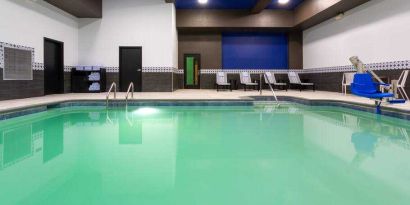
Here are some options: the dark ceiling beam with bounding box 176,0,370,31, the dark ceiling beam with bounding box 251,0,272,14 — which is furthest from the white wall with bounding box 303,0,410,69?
the dark ceiling beam with bounding box 251,0,272,14

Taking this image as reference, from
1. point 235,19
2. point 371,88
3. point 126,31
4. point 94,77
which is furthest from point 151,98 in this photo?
point 235,19

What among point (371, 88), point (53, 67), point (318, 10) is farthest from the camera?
point (318, 10)

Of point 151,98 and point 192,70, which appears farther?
point 192,70

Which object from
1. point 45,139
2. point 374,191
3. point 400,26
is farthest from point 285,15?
point 374,191

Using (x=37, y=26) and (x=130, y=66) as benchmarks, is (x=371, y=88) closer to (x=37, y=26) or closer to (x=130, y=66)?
(x=130, y=66)

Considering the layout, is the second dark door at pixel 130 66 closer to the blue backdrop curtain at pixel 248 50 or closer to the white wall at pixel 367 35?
the blue backdrop curtain at pixel 248 50

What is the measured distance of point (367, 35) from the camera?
30.4 feet

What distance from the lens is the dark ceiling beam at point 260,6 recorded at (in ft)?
35.2

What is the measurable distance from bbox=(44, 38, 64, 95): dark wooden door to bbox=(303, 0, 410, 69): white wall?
8601 millimetres

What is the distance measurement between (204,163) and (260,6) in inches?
374

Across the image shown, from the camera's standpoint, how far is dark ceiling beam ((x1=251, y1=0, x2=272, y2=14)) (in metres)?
10.7

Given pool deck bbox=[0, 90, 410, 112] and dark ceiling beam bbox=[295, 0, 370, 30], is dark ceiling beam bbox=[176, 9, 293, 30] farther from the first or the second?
pool deck bbox=[0, 90, 410, 112]

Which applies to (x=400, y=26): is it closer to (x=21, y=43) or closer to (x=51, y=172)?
(x=51, y=172)

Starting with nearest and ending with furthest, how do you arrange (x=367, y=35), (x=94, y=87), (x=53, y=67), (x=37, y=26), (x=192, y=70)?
(x=37, y=26) < (x=367, y=35) < (x=53, y=67) < (x=94, y=87) < (x=192, y=70)
